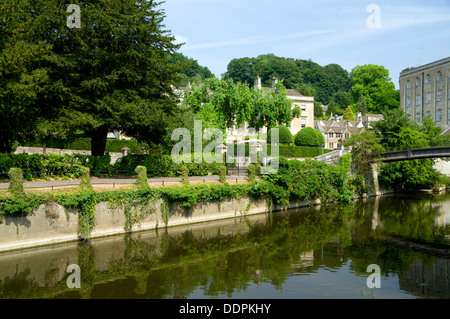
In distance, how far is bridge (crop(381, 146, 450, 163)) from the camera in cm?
3506

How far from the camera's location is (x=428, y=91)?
7300 centimetres

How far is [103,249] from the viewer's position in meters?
18.4

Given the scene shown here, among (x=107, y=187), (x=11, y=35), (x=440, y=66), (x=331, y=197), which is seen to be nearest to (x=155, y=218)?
(x=107, y=187)

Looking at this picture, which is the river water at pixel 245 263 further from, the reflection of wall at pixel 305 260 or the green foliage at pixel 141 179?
the green foliage at pixel 141 179

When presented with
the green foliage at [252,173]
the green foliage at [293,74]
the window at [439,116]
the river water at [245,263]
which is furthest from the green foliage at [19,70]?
the green foliage at [293,74]

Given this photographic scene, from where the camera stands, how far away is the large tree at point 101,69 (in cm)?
2430

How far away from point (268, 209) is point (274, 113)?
64.0 ft

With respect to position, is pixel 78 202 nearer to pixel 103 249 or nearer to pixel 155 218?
pixel 103 249

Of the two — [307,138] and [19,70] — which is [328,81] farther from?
[19,70]

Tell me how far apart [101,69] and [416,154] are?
30645 mm

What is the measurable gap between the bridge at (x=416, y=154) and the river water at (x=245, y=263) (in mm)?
12305

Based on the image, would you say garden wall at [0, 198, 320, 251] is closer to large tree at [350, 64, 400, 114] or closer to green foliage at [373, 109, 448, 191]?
green foliage at [373, 109, 448, 191]

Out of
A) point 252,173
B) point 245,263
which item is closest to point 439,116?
point 252,173

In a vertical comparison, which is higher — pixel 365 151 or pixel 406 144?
pixel 406 144
